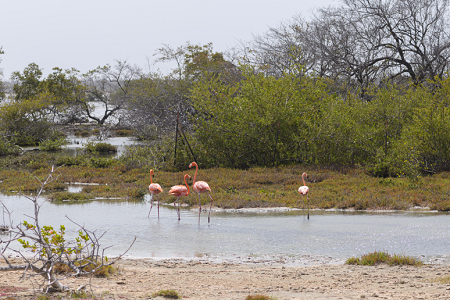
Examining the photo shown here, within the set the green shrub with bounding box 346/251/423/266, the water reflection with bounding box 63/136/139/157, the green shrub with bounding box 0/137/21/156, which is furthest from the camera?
the water reflection with bounding box 63/136/139/157

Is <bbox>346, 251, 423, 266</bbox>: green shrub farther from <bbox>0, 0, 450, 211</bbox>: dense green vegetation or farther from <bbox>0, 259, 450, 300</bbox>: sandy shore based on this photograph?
<bbox>0, 0, 450, 211</bbox>: dense green vegetation

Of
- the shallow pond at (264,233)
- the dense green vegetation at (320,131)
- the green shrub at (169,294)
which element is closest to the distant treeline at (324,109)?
the dense green vegetation at (320,131)

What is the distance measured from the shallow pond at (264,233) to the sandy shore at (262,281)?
0.83m

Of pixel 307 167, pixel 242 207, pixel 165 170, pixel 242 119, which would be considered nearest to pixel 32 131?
pixel 165 170

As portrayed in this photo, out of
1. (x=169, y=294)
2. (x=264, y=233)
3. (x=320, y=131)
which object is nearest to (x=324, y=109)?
(x=320, y=131)

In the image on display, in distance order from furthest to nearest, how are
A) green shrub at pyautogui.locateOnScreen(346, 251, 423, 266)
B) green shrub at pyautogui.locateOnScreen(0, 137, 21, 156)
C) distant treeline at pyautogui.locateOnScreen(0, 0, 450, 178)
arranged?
green shrub at pyautogui.locateOnScreen(0, 137, 21, 156) < distant treeline at pyautogui.locateOnScreen(0, 0, 450, 178) < green shrub at pyautogui.locateOnScreen(346, 251, 423, 266)

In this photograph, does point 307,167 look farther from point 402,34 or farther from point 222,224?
point 402,34

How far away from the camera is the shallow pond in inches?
347

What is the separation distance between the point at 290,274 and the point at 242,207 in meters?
6.81

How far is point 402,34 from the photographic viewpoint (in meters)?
29.0

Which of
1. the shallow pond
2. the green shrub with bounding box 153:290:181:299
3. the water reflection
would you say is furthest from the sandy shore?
the water reflection

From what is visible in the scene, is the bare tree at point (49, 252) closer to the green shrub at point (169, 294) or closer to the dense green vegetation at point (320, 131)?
the green shrub at point (169, 294)

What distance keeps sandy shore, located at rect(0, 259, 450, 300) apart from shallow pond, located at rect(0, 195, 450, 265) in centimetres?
83

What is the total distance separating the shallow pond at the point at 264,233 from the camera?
347 inches
